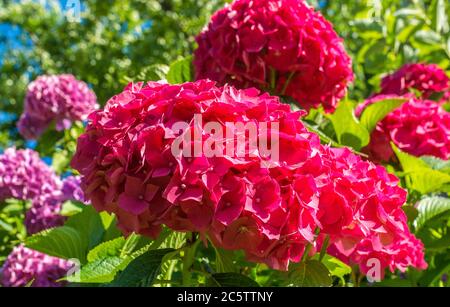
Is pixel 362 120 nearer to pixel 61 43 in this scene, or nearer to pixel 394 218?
pixel 394 218

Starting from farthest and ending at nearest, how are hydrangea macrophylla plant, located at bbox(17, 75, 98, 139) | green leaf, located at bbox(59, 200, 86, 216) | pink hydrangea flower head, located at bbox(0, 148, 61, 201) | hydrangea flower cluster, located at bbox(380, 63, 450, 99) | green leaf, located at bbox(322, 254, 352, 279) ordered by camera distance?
hydrangea macrophylla plant, located at bbox(17, 75, 98, 139), pink hydrangea flower head, located at bbox(0, 148, 61, 201), hydrangea flower cluster, located at bbox(380, 63, 450, 99), green leaf, located at bbox(59, 200, 86, 216), green leaf, located at bbox(322, 254, 352, 279)

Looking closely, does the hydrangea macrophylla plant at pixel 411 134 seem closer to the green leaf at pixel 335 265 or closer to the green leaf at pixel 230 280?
the green leaf at pixel 335 265

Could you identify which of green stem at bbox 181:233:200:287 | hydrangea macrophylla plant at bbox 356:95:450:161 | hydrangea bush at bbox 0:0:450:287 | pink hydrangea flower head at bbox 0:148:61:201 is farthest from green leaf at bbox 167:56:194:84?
pink hydrangea flower head at bbox 0:148:61:201

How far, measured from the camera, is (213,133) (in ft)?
2.87

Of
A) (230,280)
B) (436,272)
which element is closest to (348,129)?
(436,272)

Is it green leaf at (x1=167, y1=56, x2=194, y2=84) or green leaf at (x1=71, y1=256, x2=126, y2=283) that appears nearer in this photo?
green leaf at (x1=71, y1=256, x2=126, y2=283)

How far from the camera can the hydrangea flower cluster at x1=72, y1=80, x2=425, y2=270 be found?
848 millimetres

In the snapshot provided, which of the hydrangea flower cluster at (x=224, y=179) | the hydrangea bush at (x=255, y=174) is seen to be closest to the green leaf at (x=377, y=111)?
the hydrangea bush at (x=255, y=174)

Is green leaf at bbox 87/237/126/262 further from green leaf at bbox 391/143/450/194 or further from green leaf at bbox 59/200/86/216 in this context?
green leaf at bbox 391/143/450/194

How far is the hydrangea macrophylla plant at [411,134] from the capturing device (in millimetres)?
1598

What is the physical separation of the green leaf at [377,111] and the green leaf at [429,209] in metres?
0.22

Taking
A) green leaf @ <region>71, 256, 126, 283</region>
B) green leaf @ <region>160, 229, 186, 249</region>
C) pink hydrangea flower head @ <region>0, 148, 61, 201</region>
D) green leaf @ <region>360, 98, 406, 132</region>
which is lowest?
pink hydrangea flower head @ <region>0, 148, 61, 201</region>

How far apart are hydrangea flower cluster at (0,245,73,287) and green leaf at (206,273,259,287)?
104cm
